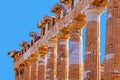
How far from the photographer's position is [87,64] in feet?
92.2

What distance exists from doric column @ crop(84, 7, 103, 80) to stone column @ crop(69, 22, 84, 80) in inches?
112

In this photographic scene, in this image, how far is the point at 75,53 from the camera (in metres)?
31.4

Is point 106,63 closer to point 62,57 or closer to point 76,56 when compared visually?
point 76,56

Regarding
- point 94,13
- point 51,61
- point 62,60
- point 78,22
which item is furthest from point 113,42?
point 51,61

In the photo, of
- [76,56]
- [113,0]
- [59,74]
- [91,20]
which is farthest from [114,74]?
[59,74]

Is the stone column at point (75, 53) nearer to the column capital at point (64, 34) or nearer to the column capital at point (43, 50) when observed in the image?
the column capital at point (64, 34)

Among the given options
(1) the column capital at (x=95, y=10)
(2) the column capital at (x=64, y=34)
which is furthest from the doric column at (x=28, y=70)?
(1) the column capital at (x=95, y=10)

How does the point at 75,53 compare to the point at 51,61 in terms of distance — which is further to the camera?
the point at 51,61

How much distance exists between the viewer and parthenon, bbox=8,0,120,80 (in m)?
24.3

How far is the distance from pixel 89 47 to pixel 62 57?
618 cm

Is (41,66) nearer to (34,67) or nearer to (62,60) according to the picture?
(34,67)

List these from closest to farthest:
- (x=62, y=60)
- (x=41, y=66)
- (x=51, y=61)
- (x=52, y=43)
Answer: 1. (x=62, y=60)
2. (x=52, y=43)
3. (x=51, y=61)
4. (x=41, y=66)

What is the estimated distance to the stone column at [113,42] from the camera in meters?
23.8

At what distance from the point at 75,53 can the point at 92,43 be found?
323cm
